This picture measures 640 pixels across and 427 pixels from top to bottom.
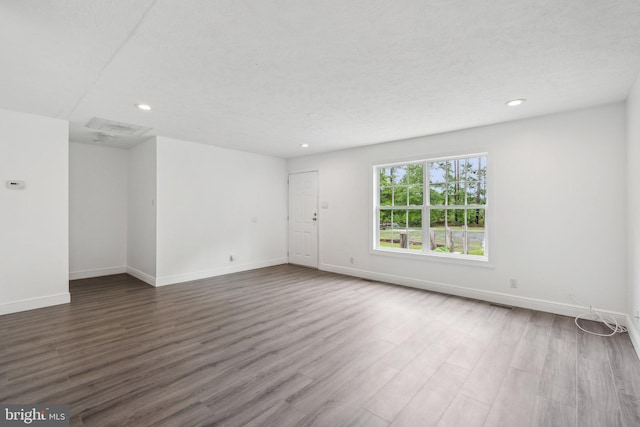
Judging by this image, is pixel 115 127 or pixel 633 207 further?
pixel 115 127

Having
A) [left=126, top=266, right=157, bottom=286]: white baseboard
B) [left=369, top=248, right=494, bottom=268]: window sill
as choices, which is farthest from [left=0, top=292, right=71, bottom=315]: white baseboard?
[left=369, top=248, right=494, bottom=268]: window sill

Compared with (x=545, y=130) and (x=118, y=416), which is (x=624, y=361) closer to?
(x=545, y=130)

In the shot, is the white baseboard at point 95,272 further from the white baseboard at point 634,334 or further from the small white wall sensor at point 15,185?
the white baseboard at point 634,334

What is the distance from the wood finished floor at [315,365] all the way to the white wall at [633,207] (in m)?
0.35

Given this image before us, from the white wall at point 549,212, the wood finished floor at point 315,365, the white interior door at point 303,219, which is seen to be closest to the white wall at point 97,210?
the wood finished floor at point 315,365

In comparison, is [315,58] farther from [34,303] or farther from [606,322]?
[34,303]

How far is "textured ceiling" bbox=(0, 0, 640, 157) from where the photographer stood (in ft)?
5.78

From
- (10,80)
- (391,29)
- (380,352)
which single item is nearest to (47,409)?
(380,352)

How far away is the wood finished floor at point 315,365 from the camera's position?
6.03 feet

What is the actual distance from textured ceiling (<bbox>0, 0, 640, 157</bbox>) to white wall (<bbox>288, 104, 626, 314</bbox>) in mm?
347

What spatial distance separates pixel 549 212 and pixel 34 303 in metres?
6.62

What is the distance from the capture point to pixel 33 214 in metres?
3.74

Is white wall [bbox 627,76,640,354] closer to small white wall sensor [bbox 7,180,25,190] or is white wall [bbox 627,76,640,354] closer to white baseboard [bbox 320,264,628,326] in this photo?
white baseboard [bbox 320,264,628,326]

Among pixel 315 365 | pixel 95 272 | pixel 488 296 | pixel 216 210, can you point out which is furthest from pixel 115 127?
pixel 488 296
